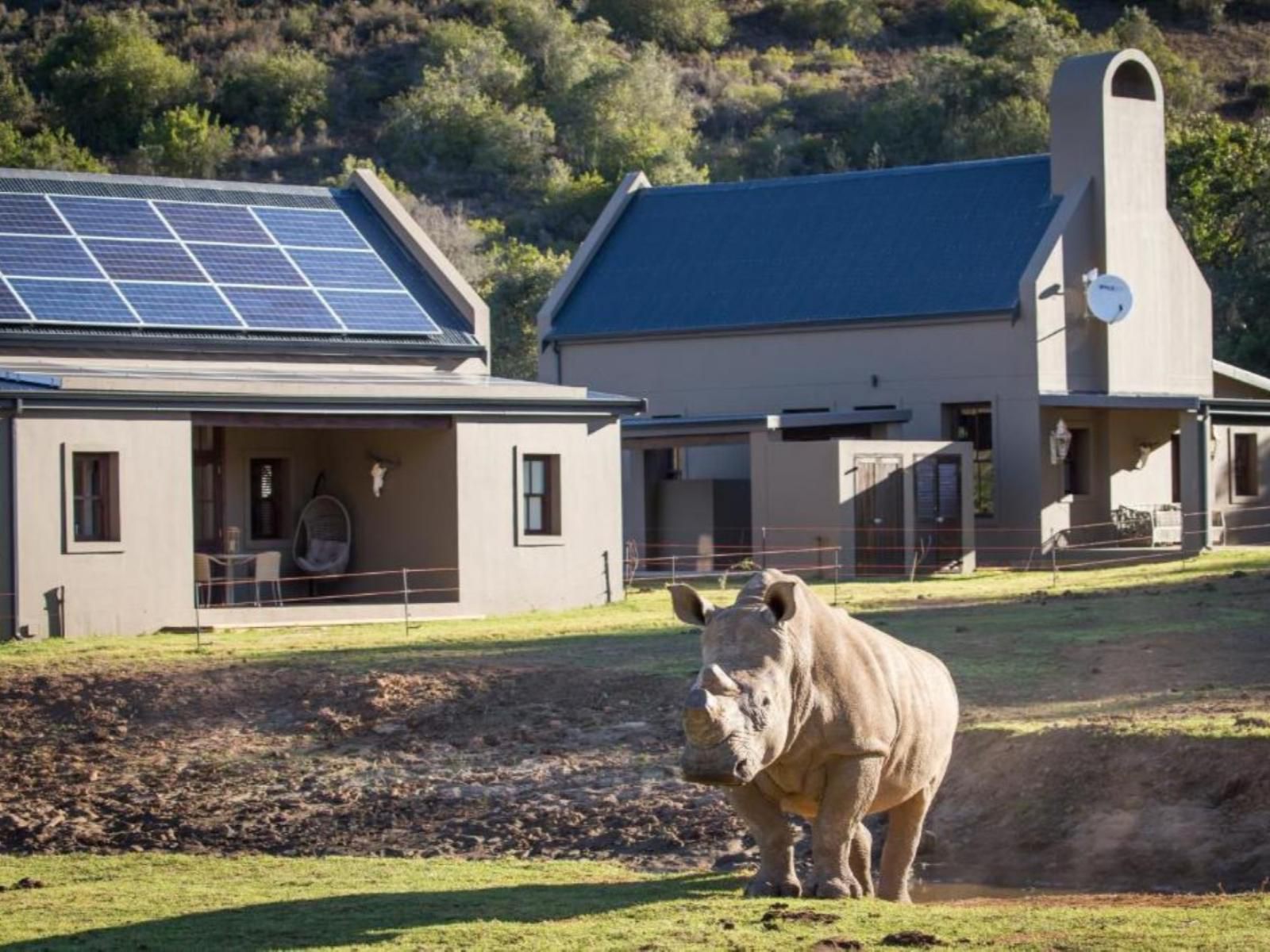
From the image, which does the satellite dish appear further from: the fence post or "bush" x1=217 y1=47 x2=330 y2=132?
"bush" x1=217 y1=47 x2=330 y2=132

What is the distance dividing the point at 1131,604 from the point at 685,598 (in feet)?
59.6

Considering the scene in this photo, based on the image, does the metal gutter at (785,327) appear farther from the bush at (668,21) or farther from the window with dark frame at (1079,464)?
the bush at (668,21)

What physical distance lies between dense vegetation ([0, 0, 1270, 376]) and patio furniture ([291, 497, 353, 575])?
31.9 meters

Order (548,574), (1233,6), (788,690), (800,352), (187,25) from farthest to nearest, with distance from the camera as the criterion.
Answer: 1. (1233,6)
2. (187,25)
3. (800,352)
4. (548,574)
5. (788,690)

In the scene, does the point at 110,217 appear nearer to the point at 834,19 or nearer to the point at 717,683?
the point at 717,683

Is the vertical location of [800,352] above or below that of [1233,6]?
below

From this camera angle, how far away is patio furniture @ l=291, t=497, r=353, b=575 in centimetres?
3512

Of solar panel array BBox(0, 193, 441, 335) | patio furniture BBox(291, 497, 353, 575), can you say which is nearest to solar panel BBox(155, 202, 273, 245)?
solar panel array BBox(0, 193, 441, 335)

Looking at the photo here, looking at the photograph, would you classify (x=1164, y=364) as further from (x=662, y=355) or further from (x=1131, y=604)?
(x=1131, y=604)

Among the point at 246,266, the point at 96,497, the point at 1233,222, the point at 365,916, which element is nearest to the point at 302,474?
the point at 246,266

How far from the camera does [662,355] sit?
1881 inches

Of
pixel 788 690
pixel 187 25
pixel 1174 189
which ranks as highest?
pixel 187 25

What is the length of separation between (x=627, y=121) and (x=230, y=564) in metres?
63.5

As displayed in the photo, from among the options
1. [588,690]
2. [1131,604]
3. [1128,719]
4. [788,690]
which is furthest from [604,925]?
[1131,604]
